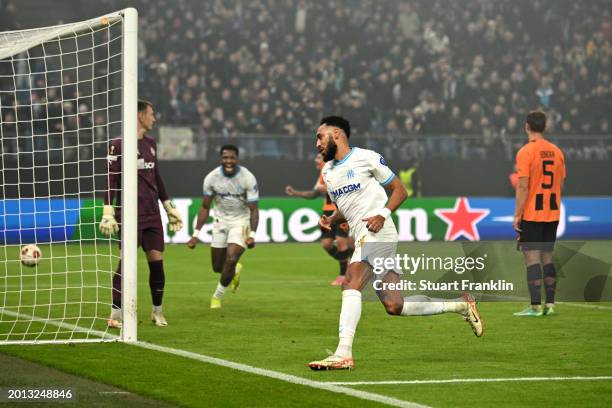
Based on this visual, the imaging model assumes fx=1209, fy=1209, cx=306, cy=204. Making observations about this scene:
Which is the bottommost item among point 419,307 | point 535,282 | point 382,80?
point 535,282

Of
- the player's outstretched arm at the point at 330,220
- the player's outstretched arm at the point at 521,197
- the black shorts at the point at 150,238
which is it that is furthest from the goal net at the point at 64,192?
the player's outstretched arm at the point at 521,197

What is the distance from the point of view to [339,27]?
35.1 m

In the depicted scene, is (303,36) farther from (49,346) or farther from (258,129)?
(49,346)

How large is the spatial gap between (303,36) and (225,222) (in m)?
20.2

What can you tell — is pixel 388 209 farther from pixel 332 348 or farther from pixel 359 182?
pixel 332 348

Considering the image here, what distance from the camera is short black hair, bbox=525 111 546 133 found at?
1286 cm

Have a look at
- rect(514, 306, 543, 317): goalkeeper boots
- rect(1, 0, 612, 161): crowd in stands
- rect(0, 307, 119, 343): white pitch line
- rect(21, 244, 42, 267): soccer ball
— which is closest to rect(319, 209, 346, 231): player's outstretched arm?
rect(0, 307, 119, 343): white pitch line

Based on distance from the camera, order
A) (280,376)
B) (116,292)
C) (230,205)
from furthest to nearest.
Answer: (230,205), (116,292), (280,376)

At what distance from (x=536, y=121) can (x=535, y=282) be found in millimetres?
1755

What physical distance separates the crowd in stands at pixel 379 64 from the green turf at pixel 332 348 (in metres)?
15.3

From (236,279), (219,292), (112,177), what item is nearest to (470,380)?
(112,177)

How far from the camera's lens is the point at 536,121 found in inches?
507

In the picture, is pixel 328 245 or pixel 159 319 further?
pixel 328 245

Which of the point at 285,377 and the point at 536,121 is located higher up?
the point at 536,121
